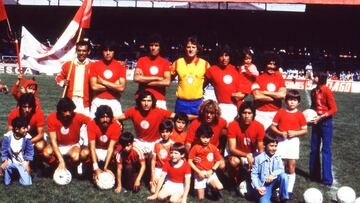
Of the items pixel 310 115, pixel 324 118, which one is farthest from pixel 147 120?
pixel 324 118

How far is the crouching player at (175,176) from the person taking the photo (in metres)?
6.66

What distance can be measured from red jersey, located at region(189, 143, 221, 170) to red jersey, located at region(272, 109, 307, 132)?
1.11 meters

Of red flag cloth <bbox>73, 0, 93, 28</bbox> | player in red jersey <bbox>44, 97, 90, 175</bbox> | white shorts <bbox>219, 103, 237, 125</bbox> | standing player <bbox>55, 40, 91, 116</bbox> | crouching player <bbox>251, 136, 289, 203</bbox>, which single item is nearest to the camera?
crouching player <bbox>251, 136, 289, 203</bbox>

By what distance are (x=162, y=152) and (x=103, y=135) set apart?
40.0 inches

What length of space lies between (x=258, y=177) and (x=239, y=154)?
576 mm

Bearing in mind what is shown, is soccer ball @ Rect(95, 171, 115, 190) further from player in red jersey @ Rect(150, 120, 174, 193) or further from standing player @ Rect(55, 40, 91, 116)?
standing player @ Rect(55, 40, 91, 116)

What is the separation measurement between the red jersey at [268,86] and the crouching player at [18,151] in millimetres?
3623

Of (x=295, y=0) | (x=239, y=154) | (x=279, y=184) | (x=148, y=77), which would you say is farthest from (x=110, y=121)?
(x=295, y=0)

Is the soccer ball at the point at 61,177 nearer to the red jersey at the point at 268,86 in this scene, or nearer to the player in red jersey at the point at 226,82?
the player in red jersey at the point at 226,82

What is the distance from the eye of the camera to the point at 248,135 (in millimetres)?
7164

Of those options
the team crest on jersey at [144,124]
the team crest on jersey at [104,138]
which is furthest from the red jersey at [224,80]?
the team crest on jersey at [104,138]

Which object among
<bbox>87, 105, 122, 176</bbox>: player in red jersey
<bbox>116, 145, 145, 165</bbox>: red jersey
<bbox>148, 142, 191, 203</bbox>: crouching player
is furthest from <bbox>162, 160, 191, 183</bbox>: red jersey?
<bbox>87, 105, 122, 176</bbox>: player in red jersey

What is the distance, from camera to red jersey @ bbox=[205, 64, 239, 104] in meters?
7.77

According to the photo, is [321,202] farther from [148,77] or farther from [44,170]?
[44,170]
